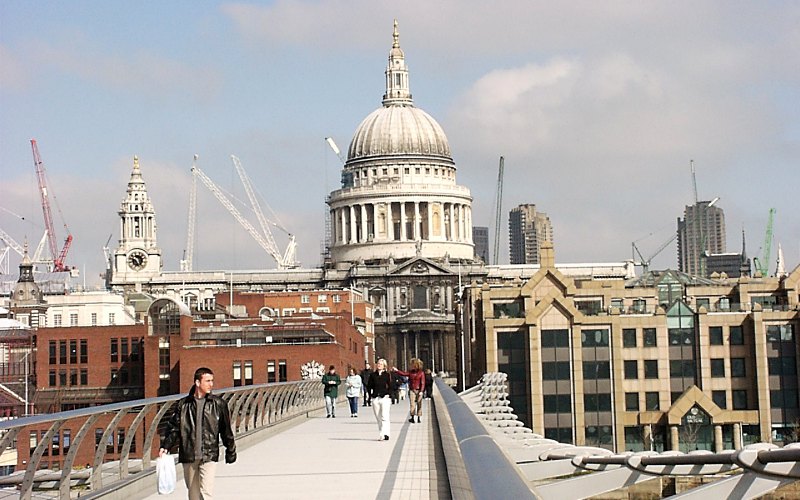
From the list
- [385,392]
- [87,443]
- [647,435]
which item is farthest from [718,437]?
[87,443]

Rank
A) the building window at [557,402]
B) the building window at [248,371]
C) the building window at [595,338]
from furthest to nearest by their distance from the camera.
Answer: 1. the building window at [248,371]
2. the building window at [595,338]
3. the building window at [557,402]

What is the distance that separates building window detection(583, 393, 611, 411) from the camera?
80.8 m

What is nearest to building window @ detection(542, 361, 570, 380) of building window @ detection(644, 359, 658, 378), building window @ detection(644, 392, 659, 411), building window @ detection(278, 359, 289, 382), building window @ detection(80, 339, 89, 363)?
building window @ detection(644, 359, 658, 378)

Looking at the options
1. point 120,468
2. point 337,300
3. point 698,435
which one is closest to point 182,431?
point 120,468

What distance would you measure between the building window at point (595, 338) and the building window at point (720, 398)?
19.5 ft

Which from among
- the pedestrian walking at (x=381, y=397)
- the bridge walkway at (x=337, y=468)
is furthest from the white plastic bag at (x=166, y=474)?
the pedestrian walking at (x=381, y=397)

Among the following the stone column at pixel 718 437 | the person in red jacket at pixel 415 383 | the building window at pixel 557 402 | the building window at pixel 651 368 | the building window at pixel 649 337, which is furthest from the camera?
the building window at pixel 649 337

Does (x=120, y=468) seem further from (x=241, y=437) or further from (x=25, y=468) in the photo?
(x=241, y=437)

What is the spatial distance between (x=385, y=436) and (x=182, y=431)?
51.9 feet

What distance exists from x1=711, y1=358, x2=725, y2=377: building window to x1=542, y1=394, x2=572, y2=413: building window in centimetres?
773

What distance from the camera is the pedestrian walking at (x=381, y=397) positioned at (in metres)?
32.4

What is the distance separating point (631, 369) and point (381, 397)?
1989 inches

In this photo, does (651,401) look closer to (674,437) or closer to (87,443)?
(674,437)

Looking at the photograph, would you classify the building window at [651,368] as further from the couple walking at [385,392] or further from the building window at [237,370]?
the couple walking at [385,392]
